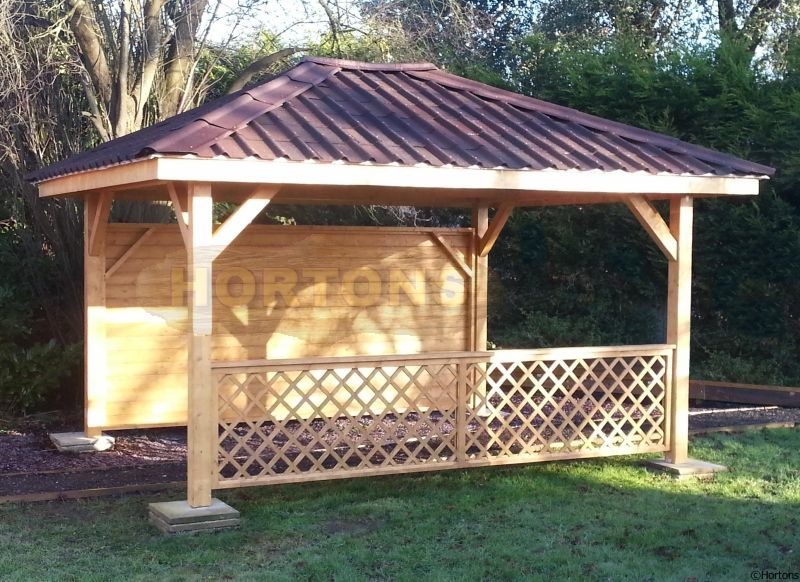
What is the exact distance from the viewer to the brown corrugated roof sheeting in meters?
6.40

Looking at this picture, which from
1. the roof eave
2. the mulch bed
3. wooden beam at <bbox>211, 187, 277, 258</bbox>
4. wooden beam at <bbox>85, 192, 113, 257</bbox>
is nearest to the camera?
the roof eave

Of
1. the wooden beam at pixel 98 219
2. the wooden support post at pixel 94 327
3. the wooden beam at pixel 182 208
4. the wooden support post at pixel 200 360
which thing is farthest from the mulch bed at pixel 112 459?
the wooden beam at pixel 182 208

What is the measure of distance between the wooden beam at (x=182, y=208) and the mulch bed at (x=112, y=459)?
2.16 meters

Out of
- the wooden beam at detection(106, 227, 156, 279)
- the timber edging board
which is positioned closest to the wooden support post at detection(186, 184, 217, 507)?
the wooden beam at detection(106, 227, 156, 279)

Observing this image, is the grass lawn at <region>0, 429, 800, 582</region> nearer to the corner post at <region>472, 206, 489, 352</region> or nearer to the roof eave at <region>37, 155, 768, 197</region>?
the roof eave at <region>37, 155, 768, 197</region>

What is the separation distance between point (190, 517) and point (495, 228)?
17.1ft

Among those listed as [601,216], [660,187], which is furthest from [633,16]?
[660,187]

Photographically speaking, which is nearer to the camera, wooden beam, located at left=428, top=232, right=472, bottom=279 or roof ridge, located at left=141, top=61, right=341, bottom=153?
roof ridge, located at left=141, top=61, right=341, bottom=153

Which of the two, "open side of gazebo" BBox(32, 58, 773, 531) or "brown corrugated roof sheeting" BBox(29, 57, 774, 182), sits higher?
"brown corrugated roof sheeting" BBox(29, 57, 774, 182)

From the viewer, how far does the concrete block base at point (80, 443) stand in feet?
29.0

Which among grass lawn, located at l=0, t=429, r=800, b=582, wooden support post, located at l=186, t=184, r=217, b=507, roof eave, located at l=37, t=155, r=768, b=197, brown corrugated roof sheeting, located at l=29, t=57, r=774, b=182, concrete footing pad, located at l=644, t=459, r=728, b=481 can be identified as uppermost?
brown corrugated roof sheeting, located at l=29, t=57, r=774, b=182

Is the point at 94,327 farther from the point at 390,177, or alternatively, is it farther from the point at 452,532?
the point at 452,532

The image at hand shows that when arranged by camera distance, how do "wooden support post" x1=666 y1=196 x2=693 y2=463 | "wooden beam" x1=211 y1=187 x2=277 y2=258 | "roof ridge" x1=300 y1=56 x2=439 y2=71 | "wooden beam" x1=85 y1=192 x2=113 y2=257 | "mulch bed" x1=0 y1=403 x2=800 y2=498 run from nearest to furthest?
"wooden beam" x1=211 y1=187 x2=277 y2=258
"mulch bed" x1=0 y1=403 x2=800 y2=498
"wooden support post" x1=666 y1=196 x2=693 y2=463
"roof ridge" x1=300 y1=56 x2=439 y2=71
"wooden beam" x1=85 y1=192 x2=113 y2=257

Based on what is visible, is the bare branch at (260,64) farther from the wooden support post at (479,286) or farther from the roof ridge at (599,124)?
the roof ridge at (599,124)
